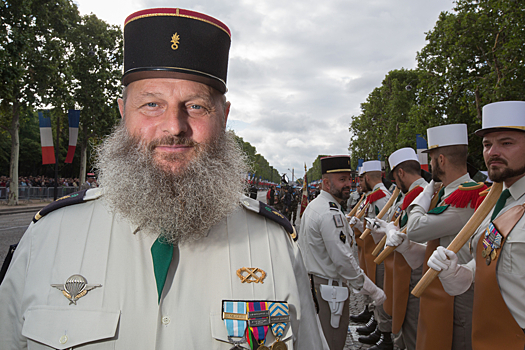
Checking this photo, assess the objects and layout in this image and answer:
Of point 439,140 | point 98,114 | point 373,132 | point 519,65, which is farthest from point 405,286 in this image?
point 373,132

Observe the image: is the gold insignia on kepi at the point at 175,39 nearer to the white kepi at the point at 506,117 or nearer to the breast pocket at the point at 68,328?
the breast pocket at the point at 68,328

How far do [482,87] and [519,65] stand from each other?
1623 mm

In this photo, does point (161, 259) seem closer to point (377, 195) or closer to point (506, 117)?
point (506, 117)

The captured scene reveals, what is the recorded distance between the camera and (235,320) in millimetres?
1417

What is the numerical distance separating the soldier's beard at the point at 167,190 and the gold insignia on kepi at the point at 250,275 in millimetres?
247

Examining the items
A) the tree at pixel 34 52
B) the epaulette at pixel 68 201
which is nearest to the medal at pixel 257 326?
the epaulette at pixel 68 201

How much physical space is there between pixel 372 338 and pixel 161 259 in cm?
469

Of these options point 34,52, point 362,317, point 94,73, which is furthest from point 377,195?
point 94,73

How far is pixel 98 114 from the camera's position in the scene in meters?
26.8

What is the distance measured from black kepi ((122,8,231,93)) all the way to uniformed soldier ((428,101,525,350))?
2.12 meters

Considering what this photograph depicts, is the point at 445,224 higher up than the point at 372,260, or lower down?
higher up

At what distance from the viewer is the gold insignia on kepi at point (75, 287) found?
135 centimetres

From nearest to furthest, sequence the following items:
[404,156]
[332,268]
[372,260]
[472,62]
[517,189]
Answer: [517,189], [332,268], [404,156], [372,260], [472,62]

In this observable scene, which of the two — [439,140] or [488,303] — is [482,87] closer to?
[439,140]
